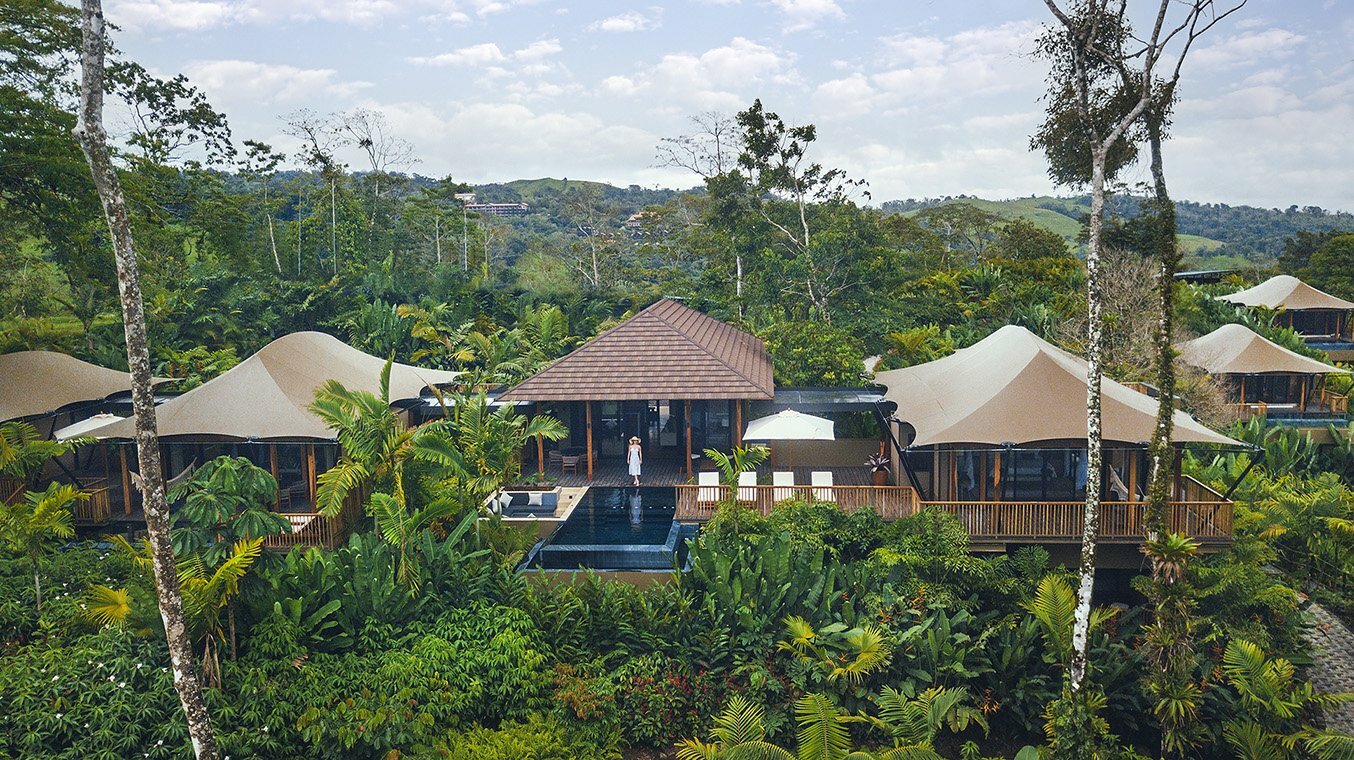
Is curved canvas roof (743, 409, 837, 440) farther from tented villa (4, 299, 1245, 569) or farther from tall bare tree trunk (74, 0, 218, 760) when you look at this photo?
tall bare tree trunk (74, 0, 218, 760)

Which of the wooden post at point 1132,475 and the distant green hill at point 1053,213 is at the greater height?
the distant green hill at point 1053,213

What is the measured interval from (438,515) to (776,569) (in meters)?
5.67

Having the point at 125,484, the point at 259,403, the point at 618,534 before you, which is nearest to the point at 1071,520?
the point at 618,534

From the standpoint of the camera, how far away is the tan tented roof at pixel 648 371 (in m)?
18.9

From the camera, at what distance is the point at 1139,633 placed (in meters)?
13.8

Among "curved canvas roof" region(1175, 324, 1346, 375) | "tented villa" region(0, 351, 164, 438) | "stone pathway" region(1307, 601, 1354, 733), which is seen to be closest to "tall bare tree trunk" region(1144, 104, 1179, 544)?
"stone pathway" region(1307, 601, 1354, 733)

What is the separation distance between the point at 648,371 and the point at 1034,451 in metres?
8.15

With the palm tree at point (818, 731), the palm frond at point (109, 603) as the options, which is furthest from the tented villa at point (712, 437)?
the palm frond at point (109, 603)

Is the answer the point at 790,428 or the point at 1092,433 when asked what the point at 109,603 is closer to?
the point at 790,428

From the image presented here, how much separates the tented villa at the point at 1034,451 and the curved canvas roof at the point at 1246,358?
1399 cm

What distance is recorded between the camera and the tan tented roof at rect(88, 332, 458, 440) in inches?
658

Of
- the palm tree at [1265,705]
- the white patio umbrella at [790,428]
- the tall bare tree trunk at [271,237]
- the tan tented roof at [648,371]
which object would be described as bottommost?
the palm tree at [1265,705]

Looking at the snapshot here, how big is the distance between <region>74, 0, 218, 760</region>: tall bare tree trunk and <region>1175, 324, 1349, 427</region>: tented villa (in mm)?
27998

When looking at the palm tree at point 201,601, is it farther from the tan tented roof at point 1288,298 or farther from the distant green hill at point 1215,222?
the distant green hill at point 1215,222
